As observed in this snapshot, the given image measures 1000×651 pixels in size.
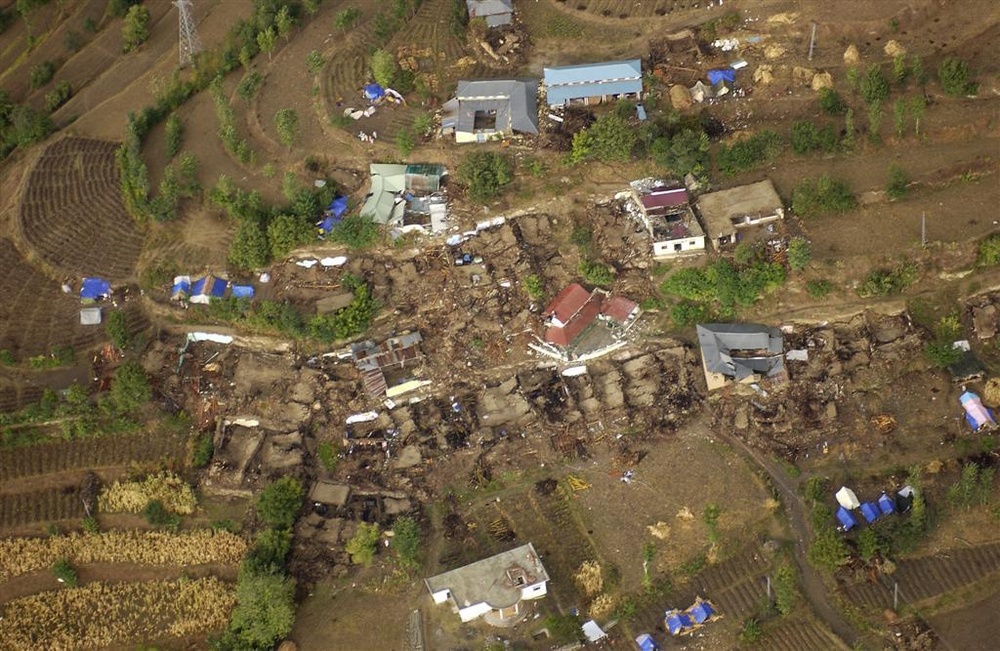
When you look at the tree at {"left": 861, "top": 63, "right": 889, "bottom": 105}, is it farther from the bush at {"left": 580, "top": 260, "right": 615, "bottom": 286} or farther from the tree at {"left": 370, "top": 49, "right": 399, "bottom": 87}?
the tree at {"left": 370, "top": 49, "right": 399, "bottom": 87}

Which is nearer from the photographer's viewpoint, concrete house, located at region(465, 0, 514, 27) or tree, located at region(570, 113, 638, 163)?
tree, located at region(570, 113, 638, 163)

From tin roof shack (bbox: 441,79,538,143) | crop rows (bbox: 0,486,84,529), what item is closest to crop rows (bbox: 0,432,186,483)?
crop rows (bbox: 0,486,84,529)

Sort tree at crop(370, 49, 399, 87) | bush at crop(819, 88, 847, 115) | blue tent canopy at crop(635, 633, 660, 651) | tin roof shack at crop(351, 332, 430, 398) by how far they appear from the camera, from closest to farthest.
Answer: blue tent canopy at crop(635, 633, 660, 651) → tin roof shack at crop(351, 332, 430, 398) → bush at crop(819, 88, 847, 115) → tree at crop(370, 49, 399, 87)

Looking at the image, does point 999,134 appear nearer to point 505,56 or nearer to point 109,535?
point 505,56

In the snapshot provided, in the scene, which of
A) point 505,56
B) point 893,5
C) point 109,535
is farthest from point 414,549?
point 893,5

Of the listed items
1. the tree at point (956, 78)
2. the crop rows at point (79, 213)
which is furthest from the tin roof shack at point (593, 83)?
the crop rows at point (79, 213)
